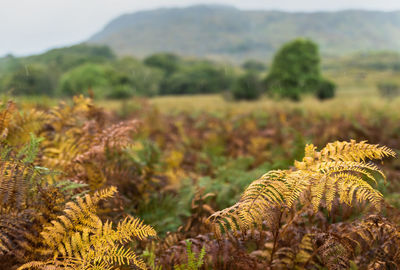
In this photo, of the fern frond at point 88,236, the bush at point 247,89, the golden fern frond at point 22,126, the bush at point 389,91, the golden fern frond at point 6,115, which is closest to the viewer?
the fern frond at point 88,236

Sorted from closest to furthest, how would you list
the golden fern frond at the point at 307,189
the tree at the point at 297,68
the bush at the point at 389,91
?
the golden fern frond at the point at 307,189 < the bush at the point at 389,91 < the tree at the point at 297,68

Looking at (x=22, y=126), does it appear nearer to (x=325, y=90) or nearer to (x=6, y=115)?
(x=6, y=115)

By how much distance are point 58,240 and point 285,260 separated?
1223 mm

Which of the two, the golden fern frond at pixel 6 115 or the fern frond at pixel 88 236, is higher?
the golden fern frond at pixel 6 115

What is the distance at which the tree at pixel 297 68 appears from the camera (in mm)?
41656

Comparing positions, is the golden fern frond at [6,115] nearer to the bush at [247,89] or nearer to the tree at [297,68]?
the bush at [247,89]

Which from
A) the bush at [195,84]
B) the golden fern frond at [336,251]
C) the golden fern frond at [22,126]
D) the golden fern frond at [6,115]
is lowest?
the bush at [195,84]

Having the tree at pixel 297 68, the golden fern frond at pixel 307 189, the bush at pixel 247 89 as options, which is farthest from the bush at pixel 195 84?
the golden fern frond at pixel 307 189

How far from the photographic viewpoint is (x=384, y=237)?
1648mm

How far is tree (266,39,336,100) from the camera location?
A: 41.7 meters

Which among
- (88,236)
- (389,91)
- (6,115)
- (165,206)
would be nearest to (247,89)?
(389,91)

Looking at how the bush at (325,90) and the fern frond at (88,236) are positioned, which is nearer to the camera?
the fern frond at (88,236)

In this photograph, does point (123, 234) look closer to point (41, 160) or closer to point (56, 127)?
point (41, 160)

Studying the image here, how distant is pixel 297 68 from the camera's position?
139 ft
